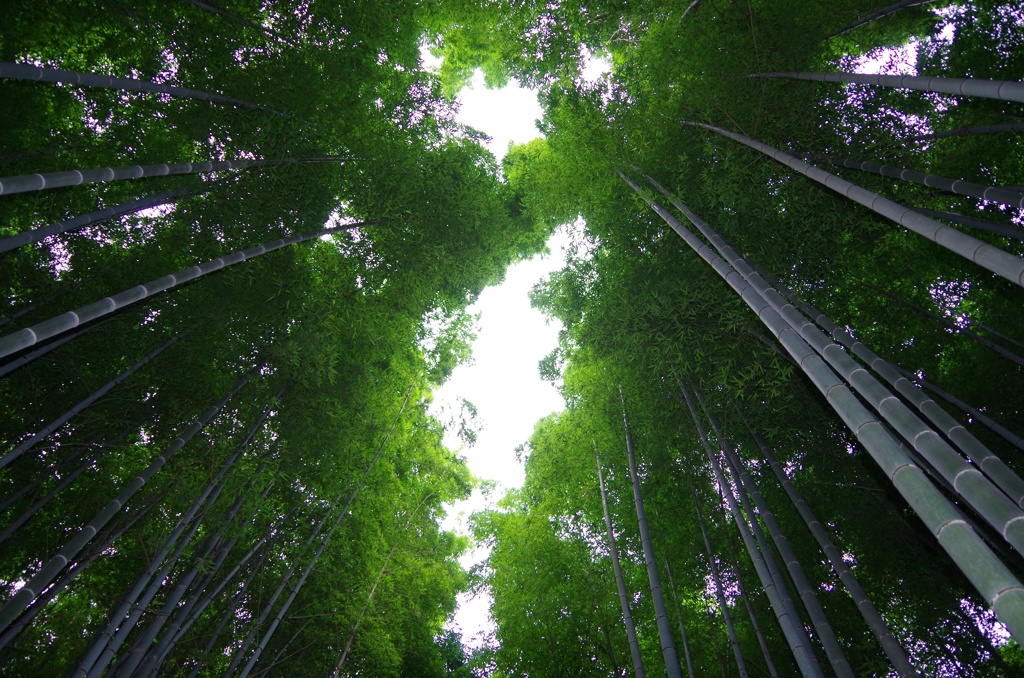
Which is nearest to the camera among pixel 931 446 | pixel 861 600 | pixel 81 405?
pixel 931 446

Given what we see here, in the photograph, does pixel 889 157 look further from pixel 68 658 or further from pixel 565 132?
pixel 68 658

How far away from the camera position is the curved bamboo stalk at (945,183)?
98.2 inches

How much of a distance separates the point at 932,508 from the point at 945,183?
289cm

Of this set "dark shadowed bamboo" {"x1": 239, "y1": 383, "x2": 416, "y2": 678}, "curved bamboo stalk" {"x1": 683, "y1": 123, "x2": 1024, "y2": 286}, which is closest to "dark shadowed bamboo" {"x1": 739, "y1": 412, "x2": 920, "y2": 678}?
"curved bamboo stalk" {"x1": 683, "y1": 123, "x2": 1024, "y2": 286}

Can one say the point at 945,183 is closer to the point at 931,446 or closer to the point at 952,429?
the point at 952,429

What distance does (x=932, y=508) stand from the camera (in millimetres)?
1162

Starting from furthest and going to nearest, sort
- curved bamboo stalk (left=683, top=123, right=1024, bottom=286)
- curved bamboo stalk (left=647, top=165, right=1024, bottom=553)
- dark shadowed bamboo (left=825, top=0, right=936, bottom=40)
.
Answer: dark shadowed bamboo (left=825, top=0, right=936, bottom=40) → curved bamboo stalk (left=683, top=123, right=1024, bottom=286) → curved bamboo stalk (left=647, top=165, right=1024, bottom=553)

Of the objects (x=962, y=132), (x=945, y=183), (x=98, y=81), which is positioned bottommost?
(x=945, y=183)

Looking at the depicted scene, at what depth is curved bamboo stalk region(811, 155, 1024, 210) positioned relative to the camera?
8.18 ft

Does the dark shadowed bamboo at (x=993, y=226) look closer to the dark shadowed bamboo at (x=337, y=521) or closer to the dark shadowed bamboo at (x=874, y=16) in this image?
the dark shadowed bamboo at (x=874, y=16)

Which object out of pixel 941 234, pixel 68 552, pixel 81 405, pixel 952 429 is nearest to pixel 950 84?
pixel 941 234

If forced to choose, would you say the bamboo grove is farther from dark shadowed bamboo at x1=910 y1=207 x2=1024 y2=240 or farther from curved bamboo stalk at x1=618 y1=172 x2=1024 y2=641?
curved bamboo stalk at x1=618 y1=172 x2=1024 y2=641

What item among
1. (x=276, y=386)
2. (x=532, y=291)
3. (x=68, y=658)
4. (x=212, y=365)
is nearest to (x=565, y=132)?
(x=532, y=291)

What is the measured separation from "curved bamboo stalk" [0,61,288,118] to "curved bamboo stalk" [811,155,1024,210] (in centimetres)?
466
